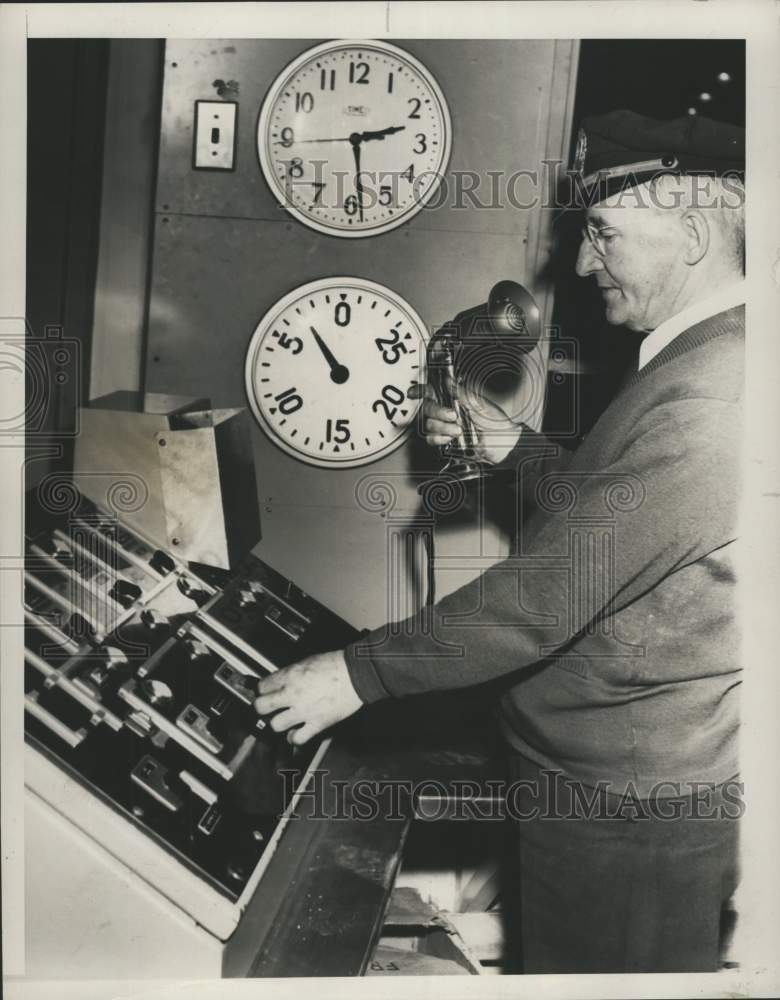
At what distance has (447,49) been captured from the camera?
6.23ft

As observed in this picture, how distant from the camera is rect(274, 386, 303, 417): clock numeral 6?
1994 mm

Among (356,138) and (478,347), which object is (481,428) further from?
(356,138)

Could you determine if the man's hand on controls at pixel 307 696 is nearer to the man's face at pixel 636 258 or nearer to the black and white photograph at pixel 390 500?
the black and white photograph at pixel 390 500

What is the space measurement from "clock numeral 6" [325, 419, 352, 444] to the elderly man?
22.9 inches

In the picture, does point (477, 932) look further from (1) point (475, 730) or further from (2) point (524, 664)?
(2) point (524, 664)

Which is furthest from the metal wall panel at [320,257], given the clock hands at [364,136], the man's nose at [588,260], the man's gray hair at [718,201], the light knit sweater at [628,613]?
the light knit sweater at [628,613]

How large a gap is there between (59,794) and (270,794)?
29 cm

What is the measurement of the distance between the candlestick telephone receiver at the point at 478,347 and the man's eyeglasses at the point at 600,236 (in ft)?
0.80

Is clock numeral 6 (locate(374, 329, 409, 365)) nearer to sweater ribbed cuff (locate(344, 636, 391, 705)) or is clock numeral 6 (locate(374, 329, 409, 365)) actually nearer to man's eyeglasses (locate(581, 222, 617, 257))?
man's eyeglasses (locate(581, 222, 617, 257))

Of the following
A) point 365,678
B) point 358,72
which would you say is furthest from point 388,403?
point 365,678

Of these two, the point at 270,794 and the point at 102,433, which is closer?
the point at 270,794

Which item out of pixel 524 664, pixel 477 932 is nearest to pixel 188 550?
pixel 524 664

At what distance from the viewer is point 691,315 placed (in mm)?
1514

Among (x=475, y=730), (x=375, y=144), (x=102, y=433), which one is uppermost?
(x=375, y=144)
